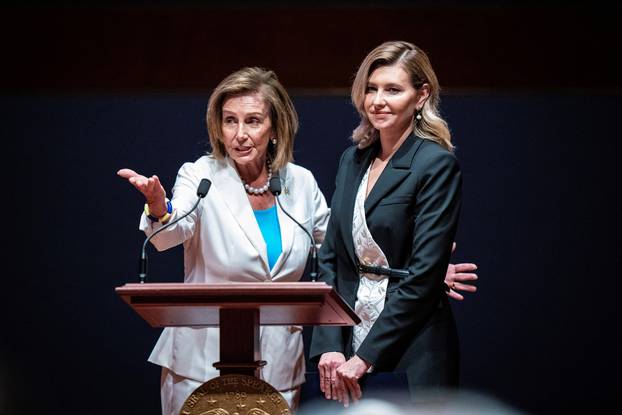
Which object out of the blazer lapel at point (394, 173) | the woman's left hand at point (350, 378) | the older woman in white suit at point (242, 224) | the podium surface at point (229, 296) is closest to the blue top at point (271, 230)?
the older woman in white suit at point (242, 224)

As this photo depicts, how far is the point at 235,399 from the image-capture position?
229cm

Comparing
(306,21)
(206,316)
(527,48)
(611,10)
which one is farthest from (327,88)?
(206,316)

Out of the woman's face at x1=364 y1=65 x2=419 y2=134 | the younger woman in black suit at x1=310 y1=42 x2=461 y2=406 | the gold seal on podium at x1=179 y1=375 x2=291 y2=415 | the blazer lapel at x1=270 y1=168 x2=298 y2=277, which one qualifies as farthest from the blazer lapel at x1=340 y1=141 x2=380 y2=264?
the gold seal on podium at x1=179 y1=375 x2=291 y2=415

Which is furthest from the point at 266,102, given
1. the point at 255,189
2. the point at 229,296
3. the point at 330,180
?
the point at 229,296

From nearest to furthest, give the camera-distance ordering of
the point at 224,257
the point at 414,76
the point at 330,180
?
the point at 414,76 < the point at 224,257 < the point at 330,180

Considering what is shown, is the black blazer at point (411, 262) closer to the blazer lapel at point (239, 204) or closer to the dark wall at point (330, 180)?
the blazer lapel at point (239, 204)

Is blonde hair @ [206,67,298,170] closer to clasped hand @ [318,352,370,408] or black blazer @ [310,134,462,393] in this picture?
black blazer @ [310,134,462,393]

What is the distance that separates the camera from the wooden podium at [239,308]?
2230 mm

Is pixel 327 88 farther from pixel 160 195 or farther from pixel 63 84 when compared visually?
pixel 160 195

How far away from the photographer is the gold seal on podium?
2295mm

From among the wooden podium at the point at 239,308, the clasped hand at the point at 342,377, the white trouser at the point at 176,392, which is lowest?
the white trouser at the point at 176,392

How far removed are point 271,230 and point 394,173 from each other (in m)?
0.48

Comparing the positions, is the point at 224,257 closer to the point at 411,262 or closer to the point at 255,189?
the point at 255,189

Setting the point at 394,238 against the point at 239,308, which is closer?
the point at 239,308
